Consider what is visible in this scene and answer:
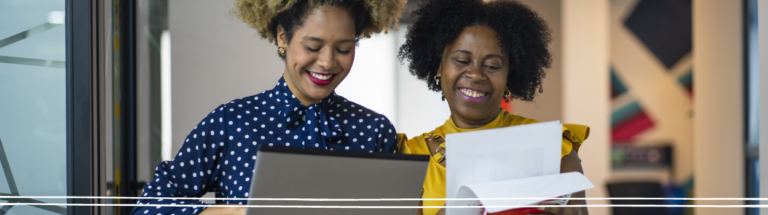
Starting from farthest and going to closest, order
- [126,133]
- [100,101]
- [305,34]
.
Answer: [126,133], [100,101], [305,34]

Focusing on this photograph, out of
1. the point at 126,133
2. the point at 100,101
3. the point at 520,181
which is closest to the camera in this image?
the point at 520,181

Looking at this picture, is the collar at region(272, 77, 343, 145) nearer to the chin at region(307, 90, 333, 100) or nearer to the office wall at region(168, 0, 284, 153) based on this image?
the chin at region(307, 90, 333, 100)

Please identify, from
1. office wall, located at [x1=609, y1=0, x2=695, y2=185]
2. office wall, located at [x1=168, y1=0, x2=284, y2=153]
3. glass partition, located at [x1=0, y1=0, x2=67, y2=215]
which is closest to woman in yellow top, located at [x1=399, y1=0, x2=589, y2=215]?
office wall, located at [x1=168, y1=0, x2=284, y2=153]

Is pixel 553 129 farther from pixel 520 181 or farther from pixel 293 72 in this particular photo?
pixel 293 72

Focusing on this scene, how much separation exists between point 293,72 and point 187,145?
27 centimetres

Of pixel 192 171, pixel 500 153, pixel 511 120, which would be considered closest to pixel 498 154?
pixel 500 153

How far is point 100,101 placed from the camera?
1.29m

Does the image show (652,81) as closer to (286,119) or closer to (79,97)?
(286,119)

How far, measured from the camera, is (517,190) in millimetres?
884

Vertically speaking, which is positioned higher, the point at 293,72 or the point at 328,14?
the point at 328,14

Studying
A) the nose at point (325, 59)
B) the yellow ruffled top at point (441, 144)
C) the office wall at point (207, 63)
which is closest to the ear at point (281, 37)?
the nose at point (325, 59)

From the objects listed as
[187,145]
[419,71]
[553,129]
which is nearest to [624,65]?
[419,71]

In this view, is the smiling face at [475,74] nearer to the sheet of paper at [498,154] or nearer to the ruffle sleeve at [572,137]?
the ruffle sleeve at [572,137]

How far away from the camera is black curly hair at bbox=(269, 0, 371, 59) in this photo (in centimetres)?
105
